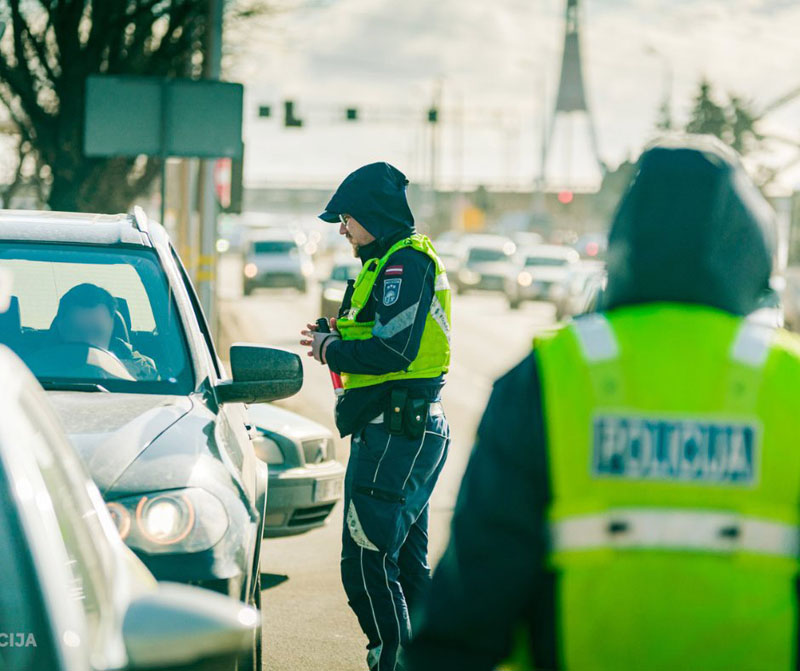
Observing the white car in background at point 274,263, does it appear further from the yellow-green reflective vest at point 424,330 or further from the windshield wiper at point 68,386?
the windshield wiper at point 68,386

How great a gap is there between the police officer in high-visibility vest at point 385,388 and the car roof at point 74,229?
2.19 ft

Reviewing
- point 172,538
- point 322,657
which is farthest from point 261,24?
point 172,538

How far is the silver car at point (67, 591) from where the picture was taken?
2.35m

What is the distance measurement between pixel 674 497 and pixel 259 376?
2.91m

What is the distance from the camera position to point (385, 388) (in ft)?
17.0

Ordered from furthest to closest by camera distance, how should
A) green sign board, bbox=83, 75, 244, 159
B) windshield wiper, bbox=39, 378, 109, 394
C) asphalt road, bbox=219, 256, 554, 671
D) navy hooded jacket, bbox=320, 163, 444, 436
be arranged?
green sign board, bbox=83, 75, 244, 159
asphalt road, bbox=219, 256, 554, 671
navy hooded jacket, bbox=320, 163, 444, 436
windshield wiper, bbox=39, 378, 109, 394

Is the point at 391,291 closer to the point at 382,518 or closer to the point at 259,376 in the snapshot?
the point at 259,376

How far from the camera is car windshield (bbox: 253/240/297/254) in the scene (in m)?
45.1

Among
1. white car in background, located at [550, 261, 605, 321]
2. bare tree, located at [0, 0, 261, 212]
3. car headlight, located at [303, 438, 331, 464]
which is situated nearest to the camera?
car headlight, located at [303, 438, 331, 464]

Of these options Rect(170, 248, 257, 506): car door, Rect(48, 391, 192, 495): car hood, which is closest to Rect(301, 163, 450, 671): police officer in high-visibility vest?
Rect(170, 248, 257, 506): car door

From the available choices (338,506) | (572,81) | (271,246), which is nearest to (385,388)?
(338,506)

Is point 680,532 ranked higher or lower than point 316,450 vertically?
higher

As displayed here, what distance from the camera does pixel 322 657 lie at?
6.05 metres

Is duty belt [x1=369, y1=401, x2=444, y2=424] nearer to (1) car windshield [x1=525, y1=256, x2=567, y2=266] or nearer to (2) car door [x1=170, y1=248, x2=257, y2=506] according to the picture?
(2) car door [x1=170, y1=248, x2=257, y2=506]
